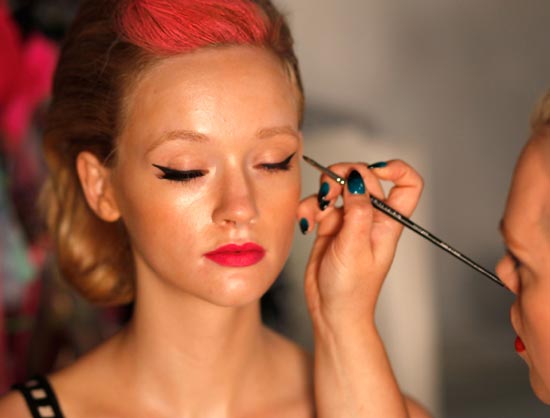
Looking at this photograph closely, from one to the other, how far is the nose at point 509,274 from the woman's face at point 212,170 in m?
0.36

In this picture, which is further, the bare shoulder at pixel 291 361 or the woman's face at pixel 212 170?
the bare shoulder at pixel 291 361

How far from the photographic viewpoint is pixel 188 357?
5.52ft

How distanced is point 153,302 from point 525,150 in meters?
0.70

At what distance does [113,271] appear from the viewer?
186 centimetres

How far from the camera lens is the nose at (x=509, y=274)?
1.45m

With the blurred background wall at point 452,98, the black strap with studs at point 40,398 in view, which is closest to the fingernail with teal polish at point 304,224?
the black strap with studs at point 40,398

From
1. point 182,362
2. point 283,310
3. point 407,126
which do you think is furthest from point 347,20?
point 182,362

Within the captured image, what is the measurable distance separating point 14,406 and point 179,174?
50 centimetres

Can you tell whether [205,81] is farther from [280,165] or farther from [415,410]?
[415,410]

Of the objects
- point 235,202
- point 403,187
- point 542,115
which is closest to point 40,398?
point 235,202

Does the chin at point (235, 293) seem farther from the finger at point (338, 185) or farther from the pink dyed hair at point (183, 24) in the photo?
the pink dyed hair at point (183, 24)

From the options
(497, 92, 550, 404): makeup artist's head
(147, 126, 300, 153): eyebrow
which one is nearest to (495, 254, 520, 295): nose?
(497, 92, 550, 404): makeup artist's head

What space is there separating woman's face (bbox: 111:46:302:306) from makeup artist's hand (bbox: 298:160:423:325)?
86 millimetres

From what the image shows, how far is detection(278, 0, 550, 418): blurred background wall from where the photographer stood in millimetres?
2727
